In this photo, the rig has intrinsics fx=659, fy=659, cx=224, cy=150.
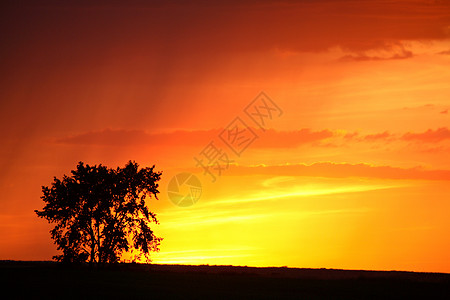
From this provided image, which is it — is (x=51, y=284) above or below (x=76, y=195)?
below

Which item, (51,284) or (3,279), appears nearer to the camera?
(51,284)

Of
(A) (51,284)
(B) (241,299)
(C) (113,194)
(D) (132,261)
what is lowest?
(B) (241,299)

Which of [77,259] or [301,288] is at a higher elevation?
[77,259]

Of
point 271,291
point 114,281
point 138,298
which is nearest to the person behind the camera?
point 138,298

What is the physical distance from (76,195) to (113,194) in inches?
184

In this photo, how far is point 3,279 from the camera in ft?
207

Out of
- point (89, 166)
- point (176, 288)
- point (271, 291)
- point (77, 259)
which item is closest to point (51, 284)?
point (176, 288)

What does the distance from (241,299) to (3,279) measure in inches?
1095

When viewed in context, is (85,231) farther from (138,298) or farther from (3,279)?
(138,298)

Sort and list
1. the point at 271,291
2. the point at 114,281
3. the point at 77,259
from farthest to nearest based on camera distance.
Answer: the point at 77,259, the point at 114,281, the point at 271,291

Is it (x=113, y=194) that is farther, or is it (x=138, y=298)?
(x=113, y=194)

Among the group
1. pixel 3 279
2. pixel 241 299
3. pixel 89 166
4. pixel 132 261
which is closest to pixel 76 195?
pixel 89 166

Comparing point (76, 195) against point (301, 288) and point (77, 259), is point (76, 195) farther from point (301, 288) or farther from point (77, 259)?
point (301, 288)

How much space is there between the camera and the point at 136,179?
277 ft
